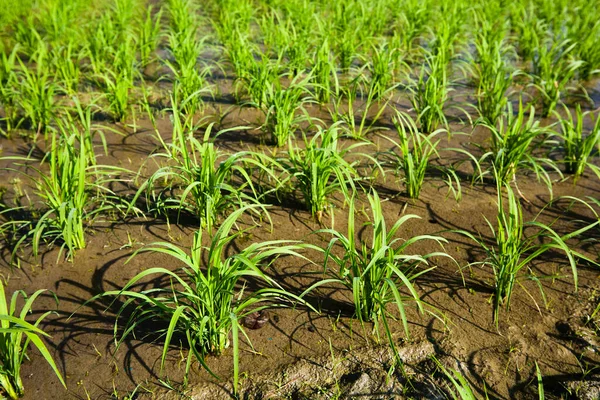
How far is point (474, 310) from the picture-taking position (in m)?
2.16

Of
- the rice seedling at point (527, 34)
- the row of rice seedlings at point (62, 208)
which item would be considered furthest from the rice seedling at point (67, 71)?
the rice seedling at point (527, 34)

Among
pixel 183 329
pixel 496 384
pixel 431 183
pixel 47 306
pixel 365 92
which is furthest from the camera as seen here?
pixel 365 92

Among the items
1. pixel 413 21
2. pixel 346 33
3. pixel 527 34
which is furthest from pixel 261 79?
pixel 527 34

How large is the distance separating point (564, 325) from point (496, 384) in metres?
0.44

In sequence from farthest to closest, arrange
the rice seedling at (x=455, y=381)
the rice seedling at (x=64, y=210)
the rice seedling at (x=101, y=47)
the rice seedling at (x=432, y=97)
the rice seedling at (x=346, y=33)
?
the rice seedling at (x=346, y=33)
the rice seedling at (x=101, y=47)
the rice seedling at (x=432, y=97)
the rice seedling at (x=64, y=210)
the rice seedling at (x=455, y=381)

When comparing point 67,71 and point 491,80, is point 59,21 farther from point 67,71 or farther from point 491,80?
point 491,80

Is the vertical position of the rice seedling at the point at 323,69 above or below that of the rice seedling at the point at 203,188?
above

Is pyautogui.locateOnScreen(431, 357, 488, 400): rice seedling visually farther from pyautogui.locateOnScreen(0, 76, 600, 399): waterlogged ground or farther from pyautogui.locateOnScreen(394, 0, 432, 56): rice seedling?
pyautogui.locateOnScreen(394, 0, 432, 56): rice seedling

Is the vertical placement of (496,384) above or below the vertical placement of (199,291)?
below

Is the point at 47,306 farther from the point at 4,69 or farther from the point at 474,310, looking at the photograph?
the point at 4,69

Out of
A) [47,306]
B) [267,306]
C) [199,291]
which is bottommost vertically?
[47,306]

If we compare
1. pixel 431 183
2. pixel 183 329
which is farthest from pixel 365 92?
pixel 183 329

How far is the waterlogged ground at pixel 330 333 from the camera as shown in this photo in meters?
1.88

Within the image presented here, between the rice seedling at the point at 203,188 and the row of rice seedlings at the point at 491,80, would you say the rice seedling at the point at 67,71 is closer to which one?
the rice seedling at the point at 203,188
